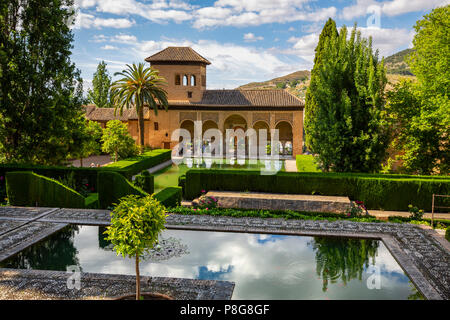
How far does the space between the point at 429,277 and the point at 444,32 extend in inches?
581

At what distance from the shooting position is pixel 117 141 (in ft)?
79.8

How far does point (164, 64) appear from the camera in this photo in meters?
34.7

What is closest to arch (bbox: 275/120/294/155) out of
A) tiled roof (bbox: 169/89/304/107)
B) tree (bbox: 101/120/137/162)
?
tiled roof (bbox: 169/89/304/107)

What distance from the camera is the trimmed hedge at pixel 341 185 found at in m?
13.5

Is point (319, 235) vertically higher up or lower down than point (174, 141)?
lower down

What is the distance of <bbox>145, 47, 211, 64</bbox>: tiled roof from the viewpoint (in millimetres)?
34312

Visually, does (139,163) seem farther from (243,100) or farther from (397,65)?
(397,65)

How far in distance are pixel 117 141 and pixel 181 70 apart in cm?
1320

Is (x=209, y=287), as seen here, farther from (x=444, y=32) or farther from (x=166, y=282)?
(x=444, y=32)

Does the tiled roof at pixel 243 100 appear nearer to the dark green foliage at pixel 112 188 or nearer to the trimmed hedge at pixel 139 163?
the trimmed hedge at pixel 139 163

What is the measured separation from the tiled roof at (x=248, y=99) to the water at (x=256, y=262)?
989 inches

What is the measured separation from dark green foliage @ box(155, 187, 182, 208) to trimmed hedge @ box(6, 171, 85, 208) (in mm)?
2852

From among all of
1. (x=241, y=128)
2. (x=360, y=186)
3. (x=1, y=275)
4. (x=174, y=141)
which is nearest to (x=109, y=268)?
(x=1, y=275)

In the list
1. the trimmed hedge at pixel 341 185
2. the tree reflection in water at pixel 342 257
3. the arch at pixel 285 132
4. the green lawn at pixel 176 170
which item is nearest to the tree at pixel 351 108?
the trimmed hedge at pixel 341 185
